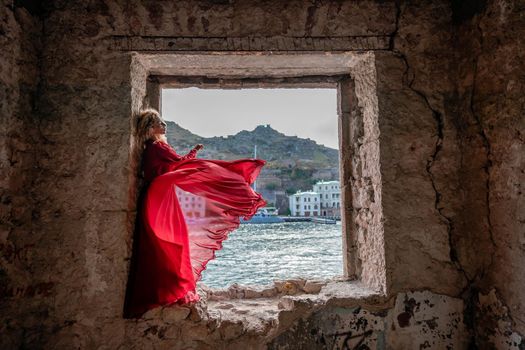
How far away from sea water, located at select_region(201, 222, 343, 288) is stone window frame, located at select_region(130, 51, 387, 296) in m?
0.32

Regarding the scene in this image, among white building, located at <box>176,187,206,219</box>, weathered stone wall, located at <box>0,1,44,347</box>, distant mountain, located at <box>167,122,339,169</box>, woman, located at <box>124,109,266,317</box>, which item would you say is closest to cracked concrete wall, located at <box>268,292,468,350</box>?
woman, located at <box>124,109,266,317</box>

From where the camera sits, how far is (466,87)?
188cm

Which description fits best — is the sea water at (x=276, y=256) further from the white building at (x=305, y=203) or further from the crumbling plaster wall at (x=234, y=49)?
the crumbling plaster wall at (x=234, y=49)

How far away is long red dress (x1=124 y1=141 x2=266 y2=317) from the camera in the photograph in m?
1.68

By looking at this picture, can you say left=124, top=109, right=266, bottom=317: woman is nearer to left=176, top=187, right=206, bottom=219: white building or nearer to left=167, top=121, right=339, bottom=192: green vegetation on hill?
left=176, top=187, right=206, bottom=219: white building

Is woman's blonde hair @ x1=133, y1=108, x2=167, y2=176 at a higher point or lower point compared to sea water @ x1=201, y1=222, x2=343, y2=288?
higher

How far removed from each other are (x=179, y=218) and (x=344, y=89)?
1.43 m

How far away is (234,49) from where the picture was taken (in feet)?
6.23

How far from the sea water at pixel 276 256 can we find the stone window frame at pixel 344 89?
32cm

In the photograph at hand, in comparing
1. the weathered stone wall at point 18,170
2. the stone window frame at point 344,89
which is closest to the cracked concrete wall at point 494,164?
the stone window frame at point 344,89

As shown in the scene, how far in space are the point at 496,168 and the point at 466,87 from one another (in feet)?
1.64

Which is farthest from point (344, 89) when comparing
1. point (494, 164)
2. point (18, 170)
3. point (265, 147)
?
point (18, 170)

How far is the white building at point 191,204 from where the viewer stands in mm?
1841

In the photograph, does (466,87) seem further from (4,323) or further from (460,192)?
(4,323)
